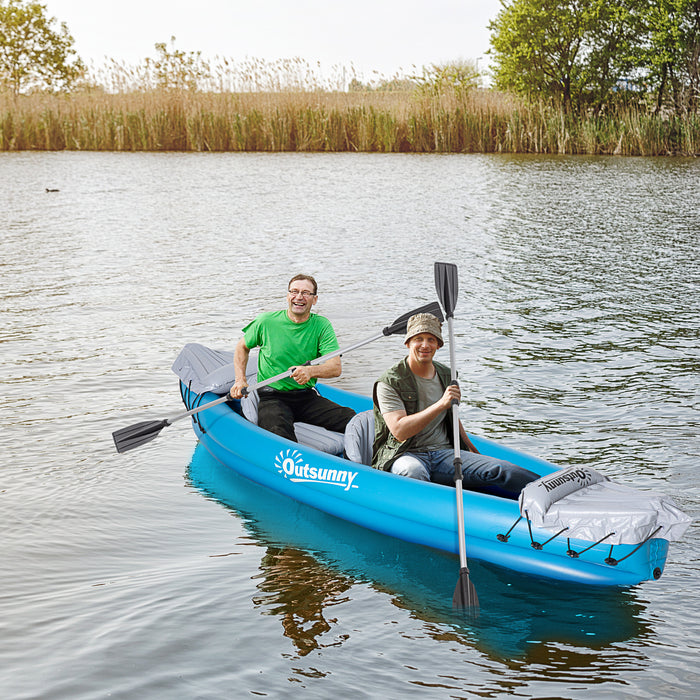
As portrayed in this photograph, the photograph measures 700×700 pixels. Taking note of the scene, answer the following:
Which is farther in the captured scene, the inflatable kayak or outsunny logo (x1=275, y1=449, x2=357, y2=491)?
outsunny logo (x1=275, y1=449, x2=357, y2=491)

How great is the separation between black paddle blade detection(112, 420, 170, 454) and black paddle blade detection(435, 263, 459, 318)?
5.86 feet

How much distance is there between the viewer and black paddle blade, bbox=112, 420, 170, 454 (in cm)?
548

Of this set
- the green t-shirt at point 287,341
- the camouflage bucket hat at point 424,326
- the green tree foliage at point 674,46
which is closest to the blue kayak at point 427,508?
the green t-shirt at point 287,341

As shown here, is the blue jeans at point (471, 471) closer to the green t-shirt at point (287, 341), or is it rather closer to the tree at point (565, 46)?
the green t-shirt at point (287, 341)

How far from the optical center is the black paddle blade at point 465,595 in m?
4.08

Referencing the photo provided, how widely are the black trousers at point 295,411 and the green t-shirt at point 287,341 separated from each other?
58mm

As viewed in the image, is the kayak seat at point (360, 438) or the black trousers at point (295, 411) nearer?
the kayak seat at point (360, 438)

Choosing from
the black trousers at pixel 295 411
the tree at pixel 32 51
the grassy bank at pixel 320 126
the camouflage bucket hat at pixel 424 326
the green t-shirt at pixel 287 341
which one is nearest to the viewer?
the camouflage bucket hat at pixel 424 326

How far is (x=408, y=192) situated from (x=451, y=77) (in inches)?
542

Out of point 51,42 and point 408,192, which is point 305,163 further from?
point 51,42

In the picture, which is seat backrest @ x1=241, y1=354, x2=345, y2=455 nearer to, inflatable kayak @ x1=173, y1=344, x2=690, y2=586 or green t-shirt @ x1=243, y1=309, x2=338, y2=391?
inflatable kayak @ x1=173, y1=344, x2=690, y2=586

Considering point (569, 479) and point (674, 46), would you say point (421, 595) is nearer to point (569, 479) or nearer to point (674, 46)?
point (569, 479)

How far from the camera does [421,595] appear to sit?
4.32m

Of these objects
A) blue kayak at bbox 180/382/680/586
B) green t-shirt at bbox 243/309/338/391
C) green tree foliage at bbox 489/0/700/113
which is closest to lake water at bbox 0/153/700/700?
blue kayak at bbox 180/382/680/586
